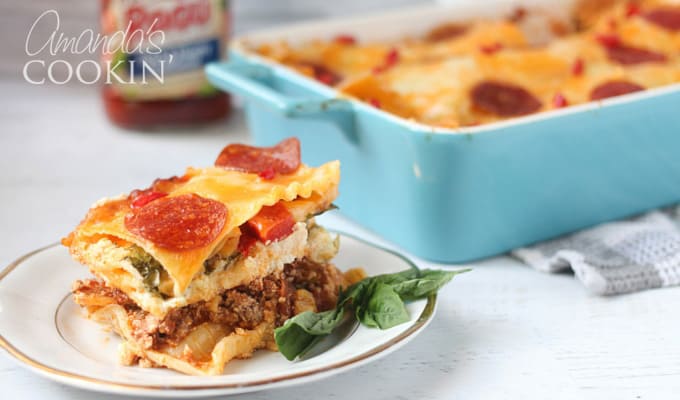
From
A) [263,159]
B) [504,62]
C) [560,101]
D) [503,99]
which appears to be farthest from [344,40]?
[263,159]

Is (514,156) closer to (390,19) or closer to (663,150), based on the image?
(663,150)

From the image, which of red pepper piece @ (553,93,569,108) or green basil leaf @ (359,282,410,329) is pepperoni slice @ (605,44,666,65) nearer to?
red pepper piece @ (553,93,569,108)

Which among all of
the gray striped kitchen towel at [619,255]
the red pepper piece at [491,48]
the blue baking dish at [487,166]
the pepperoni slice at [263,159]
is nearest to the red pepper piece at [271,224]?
the pepperoni slice at [263,159]

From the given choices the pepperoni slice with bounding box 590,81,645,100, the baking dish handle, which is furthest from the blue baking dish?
the pepperoni slice with bounding box 590,81,645,100

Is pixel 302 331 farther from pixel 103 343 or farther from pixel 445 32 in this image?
pixel 445 32

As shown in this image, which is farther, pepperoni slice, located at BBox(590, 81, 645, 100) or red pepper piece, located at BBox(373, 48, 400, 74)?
red pepper piece, located at BBox(373, 48, 400, 74)

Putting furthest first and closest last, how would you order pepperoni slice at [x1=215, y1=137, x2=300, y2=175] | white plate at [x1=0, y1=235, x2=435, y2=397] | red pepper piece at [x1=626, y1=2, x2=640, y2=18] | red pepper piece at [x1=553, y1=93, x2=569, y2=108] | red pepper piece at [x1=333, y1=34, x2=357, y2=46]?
red pepper piece at [x1=626, y1=2, x2=640, y2=18], red pepper piece at [x1=333, y1=34, x2=357, y2=46], red pepper piece at [x1=553, y1=93, x2=569, y2=108], pepperoni slice at [x1=215, y1=137, x2=300, y2=175], white plate at [x1=0, y1=235, x2=435, y2=397]

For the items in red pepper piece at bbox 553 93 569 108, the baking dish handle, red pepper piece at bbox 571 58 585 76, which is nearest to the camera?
the baking dish handle
